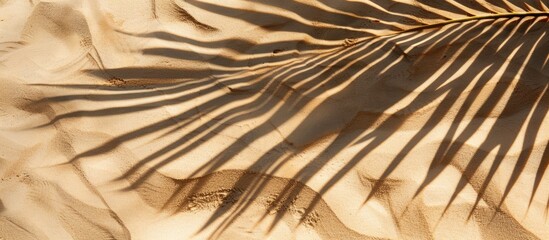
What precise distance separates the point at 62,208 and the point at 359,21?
4.68 ft

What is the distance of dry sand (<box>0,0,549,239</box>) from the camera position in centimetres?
174

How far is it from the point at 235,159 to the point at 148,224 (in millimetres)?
410

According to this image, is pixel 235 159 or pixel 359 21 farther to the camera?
pixel 359 21

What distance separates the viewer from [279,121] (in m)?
1.88

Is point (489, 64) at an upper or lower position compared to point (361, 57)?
upper

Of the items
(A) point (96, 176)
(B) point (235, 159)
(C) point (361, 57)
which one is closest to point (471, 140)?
(C) point (361, 57)

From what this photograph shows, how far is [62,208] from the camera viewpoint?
1.81 meters

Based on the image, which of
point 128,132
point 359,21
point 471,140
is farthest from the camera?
point 359,21

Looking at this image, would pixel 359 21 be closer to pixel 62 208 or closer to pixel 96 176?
pixel 96 176

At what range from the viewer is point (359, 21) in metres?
2.02

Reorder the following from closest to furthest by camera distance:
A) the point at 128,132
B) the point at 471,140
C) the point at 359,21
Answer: the point at 471,140 → the point at 128,132 → the point at 359,21

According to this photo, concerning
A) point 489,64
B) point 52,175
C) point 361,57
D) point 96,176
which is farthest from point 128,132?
point 489,64

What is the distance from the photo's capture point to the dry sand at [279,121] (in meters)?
1.74

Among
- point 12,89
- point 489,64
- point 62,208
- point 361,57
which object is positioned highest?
point 489,64
